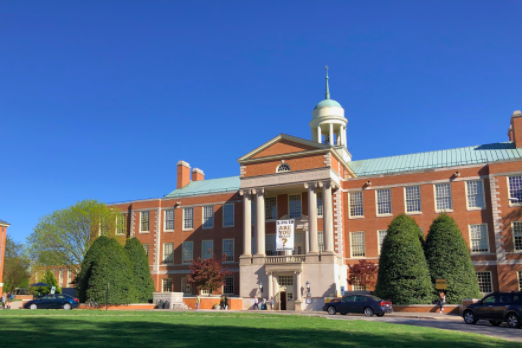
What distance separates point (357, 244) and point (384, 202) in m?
4.94

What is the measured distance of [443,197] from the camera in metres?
46.5

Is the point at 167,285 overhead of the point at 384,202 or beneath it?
beneath

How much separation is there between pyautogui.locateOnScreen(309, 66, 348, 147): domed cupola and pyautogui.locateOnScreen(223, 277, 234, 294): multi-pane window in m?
19.6

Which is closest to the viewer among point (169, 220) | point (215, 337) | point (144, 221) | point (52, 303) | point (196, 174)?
point (215, 337)

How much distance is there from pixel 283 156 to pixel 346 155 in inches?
620

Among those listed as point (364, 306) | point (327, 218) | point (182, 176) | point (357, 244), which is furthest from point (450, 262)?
point (182, 176)

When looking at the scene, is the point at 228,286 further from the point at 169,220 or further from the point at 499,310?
the point at 499,310

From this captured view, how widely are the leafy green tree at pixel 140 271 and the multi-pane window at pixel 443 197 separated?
29972mm

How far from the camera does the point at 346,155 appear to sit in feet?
204

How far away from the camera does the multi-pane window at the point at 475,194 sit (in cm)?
4488

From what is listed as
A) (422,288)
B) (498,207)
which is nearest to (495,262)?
(498,207)

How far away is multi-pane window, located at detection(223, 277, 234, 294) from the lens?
176ft

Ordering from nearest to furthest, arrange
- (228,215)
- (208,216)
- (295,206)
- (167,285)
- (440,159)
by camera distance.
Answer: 1. (295,206)
2. (440,159)
3. (228,215)
4. (208,216)
5. (167,285)

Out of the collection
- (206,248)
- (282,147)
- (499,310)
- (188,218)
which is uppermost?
(282,147)
